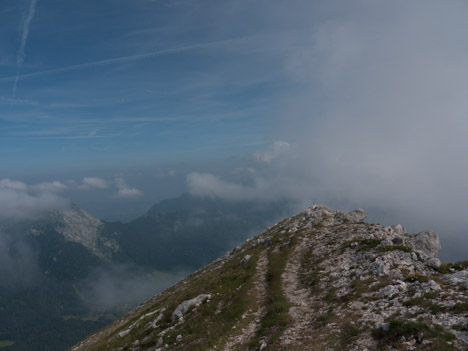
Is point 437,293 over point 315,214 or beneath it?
beneath

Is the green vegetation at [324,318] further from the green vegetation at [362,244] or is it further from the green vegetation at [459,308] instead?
the green vegetation at [362,244]

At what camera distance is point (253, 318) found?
29203 millimetres

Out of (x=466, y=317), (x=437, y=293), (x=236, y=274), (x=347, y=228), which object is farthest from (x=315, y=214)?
(x=466, y=317)

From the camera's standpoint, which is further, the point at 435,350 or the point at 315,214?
the point at 315,214

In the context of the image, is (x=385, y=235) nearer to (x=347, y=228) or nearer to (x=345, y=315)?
(x=347, y=228)

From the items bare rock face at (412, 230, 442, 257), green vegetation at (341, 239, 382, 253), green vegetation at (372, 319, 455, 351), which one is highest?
green vegetation at (341, 239, 382, 253)

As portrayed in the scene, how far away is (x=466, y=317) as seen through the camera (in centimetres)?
1741

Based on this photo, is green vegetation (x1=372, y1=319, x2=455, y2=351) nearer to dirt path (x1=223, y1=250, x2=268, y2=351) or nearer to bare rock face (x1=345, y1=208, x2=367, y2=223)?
dirt path (x1=223, y1=250, x2=268, y2=351)

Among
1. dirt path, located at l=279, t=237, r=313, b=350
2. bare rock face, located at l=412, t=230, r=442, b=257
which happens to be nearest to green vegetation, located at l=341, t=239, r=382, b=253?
bare rock face, located at l=412, t=230, r=442, b=257

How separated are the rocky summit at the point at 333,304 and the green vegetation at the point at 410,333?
6 cm

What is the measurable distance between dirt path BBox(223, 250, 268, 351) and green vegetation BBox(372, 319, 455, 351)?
1194 cm

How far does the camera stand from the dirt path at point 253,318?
80.3ft

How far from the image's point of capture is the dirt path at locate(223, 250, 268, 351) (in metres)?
24.5

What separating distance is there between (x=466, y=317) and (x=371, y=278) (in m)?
13.0
